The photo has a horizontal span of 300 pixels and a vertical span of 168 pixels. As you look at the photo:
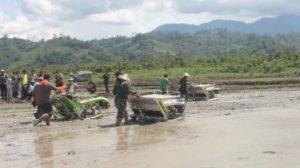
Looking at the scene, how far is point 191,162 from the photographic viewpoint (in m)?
10.0

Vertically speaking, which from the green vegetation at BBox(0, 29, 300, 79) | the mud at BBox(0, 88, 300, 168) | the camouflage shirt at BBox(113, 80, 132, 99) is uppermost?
the green vegetation at BBox(0, 29, 300, 79)

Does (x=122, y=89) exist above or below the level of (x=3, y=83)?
below

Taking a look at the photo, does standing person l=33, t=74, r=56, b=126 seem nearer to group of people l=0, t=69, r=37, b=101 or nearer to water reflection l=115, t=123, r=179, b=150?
water reflection l=115, t=123, r=179, b=150

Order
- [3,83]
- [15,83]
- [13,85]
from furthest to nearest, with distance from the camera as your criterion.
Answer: [13,85] → [15,83] → [3,83]

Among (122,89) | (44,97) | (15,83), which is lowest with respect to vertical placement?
(44,97)

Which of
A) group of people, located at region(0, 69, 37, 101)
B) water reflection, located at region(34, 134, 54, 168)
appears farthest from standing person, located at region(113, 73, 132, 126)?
group of people, located at region(0, 69, 37, 101)

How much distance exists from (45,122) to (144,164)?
764 centimetres

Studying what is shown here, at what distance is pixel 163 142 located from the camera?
12.7 m

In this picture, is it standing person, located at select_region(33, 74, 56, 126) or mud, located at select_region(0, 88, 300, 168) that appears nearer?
mud, located at select_region(0, 88, 300, 168)

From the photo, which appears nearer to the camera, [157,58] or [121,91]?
[121,91]

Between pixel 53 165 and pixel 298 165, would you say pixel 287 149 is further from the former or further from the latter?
pixel 53 165

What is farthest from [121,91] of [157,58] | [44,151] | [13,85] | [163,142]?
[157,58]

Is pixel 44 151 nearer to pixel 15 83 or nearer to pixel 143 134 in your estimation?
pixel 143 134

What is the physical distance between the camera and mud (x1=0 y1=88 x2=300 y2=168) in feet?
33.6
